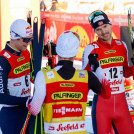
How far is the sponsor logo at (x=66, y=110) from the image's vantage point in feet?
9.47

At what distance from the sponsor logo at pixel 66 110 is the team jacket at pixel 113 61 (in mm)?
1227

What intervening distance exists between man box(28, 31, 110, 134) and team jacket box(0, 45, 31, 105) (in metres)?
0.68

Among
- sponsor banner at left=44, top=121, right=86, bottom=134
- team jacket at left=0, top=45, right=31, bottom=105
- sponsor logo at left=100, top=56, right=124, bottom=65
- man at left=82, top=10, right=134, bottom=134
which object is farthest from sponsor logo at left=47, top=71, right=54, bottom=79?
sponsor logo at left=100, top=56, right=124, bottom=65

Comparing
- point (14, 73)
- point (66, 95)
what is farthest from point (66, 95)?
point (14, 73)

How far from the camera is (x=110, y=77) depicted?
13.5 feet

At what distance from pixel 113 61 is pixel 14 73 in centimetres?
123

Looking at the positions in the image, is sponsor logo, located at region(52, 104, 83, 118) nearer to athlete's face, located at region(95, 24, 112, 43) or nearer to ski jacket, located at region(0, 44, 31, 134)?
ski jacket, located at region(0, 44, 31, 134)

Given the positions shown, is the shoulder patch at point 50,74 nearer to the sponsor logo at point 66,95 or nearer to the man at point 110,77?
the sponsor logo at point 66,95

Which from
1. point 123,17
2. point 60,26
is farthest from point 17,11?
point 123,17

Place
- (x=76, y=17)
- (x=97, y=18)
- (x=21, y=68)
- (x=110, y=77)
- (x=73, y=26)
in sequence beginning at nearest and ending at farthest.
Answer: (x=21, y=68) → (x=110, y=77) → (x=97, y=18) → (x=76, y=17) → (x=73, y=26)

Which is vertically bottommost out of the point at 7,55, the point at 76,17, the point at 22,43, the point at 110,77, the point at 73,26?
the point at 73,26

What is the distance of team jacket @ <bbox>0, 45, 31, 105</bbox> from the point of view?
3.50 m

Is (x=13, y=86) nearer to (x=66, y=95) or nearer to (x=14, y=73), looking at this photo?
(x=14, y=73)

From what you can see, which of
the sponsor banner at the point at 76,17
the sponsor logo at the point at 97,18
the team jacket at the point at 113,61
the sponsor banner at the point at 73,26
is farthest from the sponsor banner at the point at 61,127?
the sponsor banner at the point at 73,26
